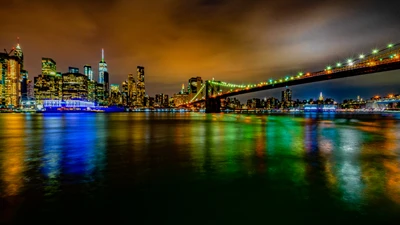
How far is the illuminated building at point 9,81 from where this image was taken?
164 m

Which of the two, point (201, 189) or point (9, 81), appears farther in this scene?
point (9, 81)

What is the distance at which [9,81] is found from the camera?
565ft

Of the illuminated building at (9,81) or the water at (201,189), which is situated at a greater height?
the illuminated building at (9,81)

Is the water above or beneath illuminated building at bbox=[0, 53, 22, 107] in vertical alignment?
beneath

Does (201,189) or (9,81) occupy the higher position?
(9,81)

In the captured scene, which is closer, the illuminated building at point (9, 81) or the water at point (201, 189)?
the water at point (201, 189)

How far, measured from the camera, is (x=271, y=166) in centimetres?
938

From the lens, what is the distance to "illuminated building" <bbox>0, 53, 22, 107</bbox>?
164250 mm

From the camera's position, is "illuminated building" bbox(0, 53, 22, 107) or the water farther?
"illuminated building" bbox(0, 53, 22, 107)

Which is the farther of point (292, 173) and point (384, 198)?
point (292, 173)

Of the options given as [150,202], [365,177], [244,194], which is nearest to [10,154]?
[150,202]

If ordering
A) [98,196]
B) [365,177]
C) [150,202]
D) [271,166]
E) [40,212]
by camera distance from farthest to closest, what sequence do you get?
1. [271,166]
2. [365,177]
3. [98,196]
4. [150,202]
5. [40,212]

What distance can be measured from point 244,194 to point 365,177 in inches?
163

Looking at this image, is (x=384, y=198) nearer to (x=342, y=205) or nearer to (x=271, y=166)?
(x=342, y=205)
